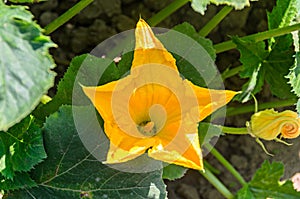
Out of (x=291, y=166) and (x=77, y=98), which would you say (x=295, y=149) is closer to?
(x=291, y=166)

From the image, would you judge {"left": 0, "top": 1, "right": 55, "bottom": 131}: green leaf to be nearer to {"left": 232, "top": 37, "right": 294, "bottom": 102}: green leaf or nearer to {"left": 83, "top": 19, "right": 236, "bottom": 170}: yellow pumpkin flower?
{"left": 83, "top": 19, "right": 236, "bottom": 170}: yellow pumpkin flower

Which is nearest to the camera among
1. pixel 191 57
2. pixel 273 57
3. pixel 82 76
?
pixel 82 76

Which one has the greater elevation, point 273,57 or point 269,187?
point 273,57

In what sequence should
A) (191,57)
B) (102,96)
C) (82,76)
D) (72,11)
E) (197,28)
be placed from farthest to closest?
1. (197,28)
2. (72,11)
3. (191,57)
4. (82,76)
5. (102,96)

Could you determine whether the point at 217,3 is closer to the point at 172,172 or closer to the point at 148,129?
the point at 148,129

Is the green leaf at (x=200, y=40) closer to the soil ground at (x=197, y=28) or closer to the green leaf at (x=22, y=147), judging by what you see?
the green leaf at (x=22, y=147)

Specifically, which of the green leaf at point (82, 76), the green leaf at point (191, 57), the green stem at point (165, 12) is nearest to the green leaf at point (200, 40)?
the green leaf at point (191, 57)

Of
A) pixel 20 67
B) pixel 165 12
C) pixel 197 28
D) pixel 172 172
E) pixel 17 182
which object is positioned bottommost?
pixel 172 172

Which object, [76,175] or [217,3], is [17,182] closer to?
[76,175]

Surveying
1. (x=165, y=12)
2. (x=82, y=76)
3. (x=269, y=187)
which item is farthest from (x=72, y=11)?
(x=269, y=187)

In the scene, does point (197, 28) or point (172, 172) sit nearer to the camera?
point (172, 172)
